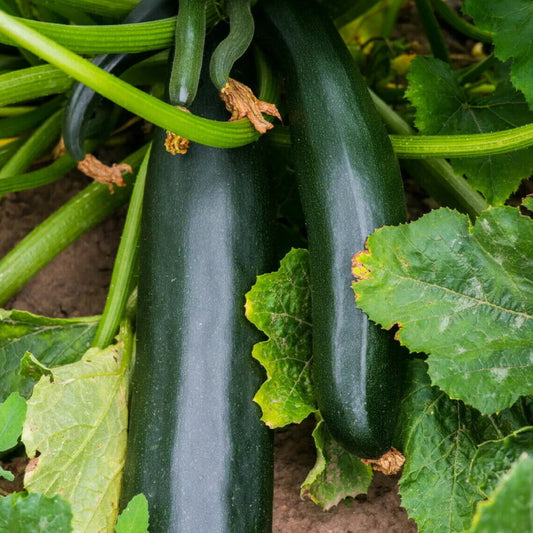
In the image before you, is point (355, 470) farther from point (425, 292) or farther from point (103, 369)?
point (103, 369)

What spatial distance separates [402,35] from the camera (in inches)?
109

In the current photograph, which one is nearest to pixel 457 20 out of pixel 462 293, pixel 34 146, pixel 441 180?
pixel 441 180

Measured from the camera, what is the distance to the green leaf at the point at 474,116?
1.78m

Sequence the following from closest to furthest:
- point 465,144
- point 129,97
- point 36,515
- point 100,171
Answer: point 36,515, point 129,97, point 465,144, point 100,171

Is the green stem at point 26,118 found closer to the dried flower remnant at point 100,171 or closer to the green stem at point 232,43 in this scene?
the dried flower remnant at point 100,171

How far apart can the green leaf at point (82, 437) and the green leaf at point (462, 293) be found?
636 mm

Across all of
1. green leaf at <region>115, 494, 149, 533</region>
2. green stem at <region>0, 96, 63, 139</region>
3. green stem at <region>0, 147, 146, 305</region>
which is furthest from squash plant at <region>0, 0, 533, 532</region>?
green stem at <region>0, 96, 63, 139</region>

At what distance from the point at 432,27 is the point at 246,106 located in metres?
0.91

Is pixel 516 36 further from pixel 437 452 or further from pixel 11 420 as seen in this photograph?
pixel 11 420

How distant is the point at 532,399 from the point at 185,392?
73 cm

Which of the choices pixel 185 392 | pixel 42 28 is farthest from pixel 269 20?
pixel 185 392

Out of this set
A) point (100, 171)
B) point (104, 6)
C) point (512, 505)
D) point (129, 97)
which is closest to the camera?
point (512, 505)

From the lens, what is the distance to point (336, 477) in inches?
64.1

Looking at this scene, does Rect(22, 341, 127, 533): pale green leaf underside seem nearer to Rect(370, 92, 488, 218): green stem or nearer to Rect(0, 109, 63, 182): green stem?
Rect(0, 109, 63, 182): green stem
